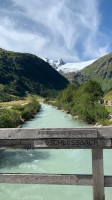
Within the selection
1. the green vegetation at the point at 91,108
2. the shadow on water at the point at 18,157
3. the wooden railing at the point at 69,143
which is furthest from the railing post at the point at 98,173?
the green vegetation at the point at 91,108

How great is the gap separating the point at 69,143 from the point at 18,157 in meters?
12.8

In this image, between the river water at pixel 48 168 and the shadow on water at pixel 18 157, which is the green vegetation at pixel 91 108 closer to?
the river water at pixel 48 168

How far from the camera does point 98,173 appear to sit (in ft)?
10.7

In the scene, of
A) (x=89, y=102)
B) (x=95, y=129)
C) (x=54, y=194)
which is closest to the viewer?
(x=95, y=129)

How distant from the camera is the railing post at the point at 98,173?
3.21m

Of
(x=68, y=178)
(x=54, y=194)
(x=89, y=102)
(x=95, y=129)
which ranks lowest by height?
(x=54, y=194)

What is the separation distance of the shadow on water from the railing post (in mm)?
10800

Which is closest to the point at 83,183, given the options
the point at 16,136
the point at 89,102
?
the point at 16,136

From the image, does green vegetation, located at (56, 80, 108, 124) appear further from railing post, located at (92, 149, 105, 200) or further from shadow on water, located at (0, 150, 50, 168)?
railing post, located at (92, 149, 105, 200)

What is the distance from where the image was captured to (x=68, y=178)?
3.32m

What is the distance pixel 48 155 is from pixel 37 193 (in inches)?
254

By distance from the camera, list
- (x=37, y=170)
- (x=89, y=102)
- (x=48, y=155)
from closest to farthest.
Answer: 1. (x=37, y=170)
2. (x=48, y=155)
3. (x=89, y=102)

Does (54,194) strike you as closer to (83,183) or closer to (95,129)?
(83,183)

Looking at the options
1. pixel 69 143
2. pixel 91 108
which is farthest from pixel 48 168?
pixel 91 108
